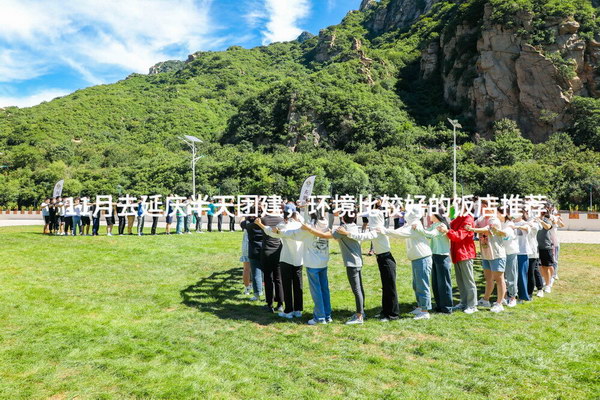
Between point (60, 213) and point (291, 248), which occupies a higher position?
point (60, 213)

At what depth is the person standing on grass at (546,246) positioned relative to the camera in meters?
8.93

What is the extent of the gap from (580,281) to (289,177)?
148 ft

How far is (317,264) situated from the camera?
6668mm

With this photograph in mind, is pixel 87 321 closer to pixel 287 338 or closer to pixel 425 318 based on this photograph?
Answer: pixel 287 338

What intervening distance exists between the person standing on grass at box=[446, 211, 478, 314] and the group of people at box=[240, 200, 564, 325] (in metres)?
0.02

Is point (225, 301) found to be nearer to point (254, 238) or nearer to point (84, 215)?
point (254, 238)

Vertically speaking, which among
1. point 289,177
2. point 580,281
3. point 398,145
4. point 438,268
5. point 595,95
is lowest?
point 580,281

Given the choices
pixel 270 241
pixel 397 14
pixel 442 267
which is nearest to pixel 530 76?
pixel 442 267

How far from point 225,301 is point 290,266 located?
2044 mm

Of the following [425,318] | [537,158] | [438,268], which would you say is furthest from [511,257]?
[537,158]

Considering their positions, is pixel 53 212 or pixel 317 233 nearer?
pixel 317 233

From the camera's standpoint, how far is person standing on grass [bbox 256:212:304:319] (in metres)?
6.99

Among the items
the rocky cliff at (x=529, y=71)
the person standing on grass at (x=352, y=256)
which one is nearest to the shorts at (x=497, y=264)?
the person standing on grass at (x=352, y=256)

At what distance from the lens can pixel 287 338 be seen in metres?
6.12
